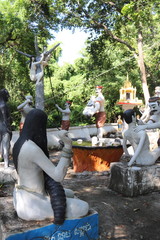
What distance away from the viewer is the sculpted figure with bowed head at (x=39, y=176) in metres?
2.69

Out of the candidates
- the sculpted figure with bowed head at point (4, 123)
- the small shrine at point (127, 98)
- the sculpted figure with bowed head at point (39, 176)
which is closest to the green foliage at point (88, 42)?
the small shrine at point (127, 98)

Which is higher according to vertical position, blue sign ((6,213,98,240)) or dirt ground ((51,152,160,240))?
blue sign ((6,213,98,240))

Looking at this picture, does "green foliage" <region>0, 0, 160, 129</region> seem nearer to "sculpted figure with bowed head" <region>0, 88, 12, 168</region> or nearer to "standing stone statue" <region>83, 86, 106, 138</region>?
"standing stone statue" <region>83, 86, 106, 138</region>

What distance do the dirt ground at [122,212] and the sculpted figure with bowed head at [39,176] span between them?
2.69 ft

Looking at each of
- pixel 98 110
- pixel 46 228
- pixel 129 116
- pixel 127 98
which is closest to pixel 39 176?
pixel 46 228

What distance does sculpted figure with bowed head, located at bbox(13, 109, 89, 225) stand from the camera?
2.69 metres

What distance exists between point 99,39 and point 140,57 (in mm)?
3838

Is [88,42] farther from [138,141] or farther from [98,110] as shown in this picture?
[138,141]

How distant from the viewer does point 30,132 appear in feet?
9.04

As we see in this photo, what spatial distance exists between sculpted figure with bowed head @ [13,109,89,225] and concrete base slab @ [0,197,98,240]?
0.07 metres

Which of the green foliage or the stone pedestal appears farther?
the green foliage

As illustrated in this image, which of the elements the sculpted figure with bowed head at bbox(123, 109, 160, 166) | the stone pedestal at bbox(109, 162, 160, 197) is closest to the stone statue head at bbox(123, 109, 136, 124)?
the sculpted figure with bowed head at bbox(123, 109, 160, 166)

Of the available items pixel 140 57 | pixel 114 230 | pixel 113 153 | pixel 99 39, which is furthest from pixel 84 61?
pixel 114 230

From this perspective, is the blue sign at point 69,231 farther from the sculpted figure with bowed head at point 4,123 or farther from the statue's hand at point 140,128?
the sculpted figure with bowed head at point 4,123
